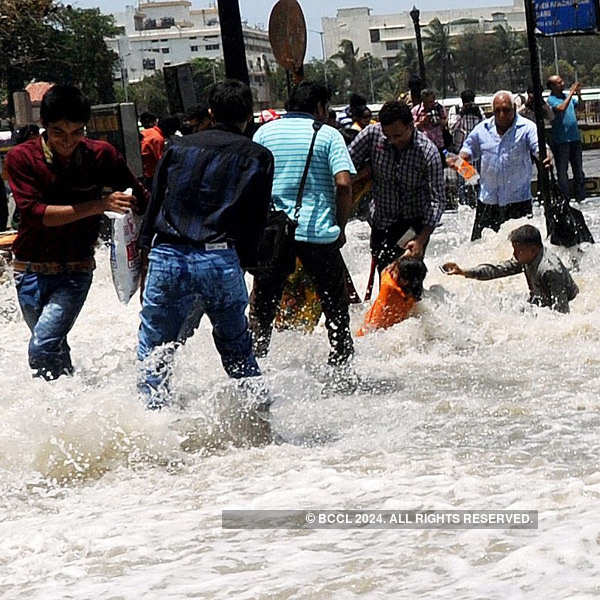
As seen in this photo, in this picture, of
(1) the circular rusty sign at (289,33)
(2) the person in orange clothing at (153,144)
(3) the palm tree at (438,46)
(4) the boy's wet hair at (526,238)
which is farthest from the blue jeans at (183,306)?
(3) the palm tree at (438,46)

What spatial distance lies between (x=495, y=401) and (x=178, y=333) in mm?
1928

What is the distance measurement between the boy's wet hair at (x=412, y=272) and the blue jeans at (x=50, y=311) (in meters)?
2.81

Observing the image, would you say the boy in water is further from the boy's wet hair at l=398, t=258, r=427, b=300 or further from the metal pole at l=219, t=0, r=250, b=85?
the metal pole at l=219, t=0, r=250, b=85

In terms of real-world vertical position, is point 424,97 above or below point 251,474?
above

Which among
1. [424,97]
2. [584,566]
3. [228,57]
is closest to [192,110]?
[228,57]

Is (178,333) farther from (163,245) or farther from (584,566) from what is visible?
(584,566)

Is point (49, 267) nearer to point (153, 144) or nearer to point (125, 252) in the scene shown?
point (125, 252)

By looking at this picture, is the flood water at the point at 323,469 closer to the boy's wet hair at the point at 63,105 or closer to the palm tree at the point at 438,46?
the boy's wet hair at the point at 63,105

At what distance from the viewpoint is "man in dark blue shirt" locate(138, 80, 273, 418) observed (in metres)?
6.18

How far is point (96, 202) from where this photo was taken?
6609mm

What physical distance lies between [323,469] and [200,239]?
1186 mm

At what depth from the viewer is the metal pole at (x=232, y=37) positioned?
12.5 meters

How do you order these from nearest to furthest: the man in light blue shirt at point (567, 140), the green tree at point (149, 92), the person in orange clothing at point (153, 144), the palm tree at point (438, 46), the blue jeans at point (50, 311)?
the blue jeans at point (50, 311) < the person in orange clothing at point (153, 144) < the man in light blue shirt at point (567, 140) < the green tree at point (149, 92) < the palm tree at point (438, 46)

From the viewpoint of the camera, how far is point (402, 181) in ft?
31.3
